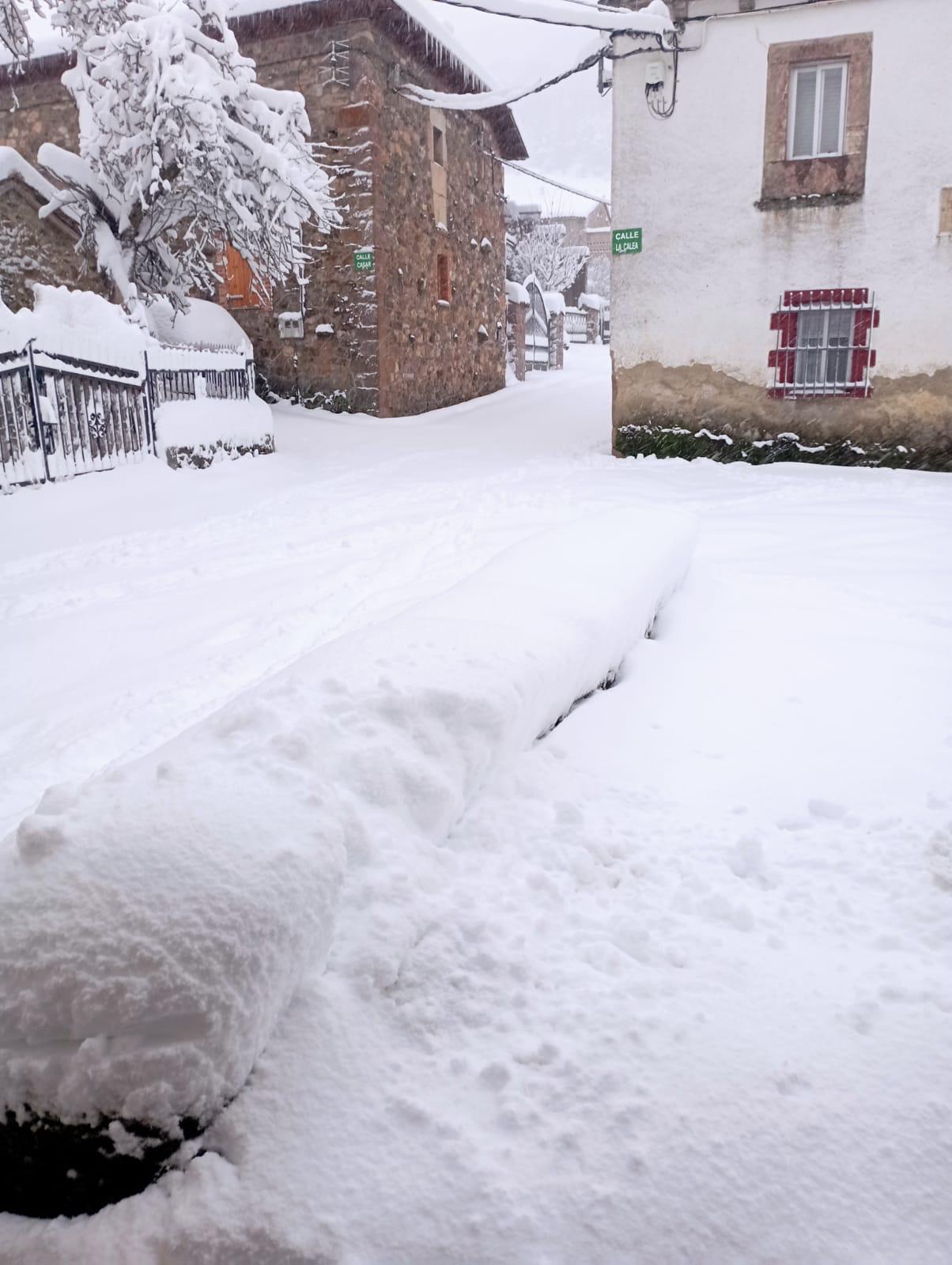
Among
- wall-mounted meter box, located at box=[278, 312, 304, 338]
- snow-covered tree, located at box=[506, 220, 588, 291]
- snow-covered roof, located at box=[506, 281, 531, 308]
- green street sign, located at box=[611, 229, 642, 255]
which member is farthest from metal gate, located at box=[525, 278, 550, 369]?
green street sign, located at box=[611, 229, 642, 255]

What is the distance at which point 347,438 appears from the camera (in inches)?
487

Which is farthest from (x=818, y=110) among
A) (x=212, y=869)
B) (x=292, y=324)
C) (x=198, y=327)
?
(x=212, y=869)

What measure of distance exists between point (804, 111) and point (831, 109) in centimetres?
29

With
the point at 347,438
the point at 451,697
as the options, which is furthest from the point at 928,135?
the point at 451,697

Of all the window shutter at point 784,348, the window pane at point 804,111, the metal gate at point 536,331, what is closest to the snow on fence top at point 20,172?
the window pane at point 804,111

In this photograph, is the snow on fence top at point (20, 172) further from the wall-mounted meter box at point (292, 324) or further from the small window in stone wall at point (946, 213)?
the small window in stone wall at point (946, 213)

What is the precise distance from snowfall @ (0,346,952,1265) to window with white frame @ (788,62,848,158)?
818 cm

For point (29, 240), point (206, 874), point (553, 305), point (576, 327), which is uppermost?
point (576, 327)

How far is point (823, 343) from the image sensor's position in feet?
32.9

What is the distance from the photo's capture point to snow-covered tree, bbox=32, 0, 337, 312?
34.1 ft

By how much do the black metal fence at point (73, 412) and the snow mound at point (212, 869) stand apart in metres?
6.83

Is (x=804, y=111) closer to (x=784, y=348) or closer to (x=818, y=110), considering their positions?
(x=818, y=110)

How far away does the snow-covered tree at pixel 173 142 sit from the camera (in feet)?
34.1

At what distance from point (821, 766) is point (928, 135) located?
956cm
